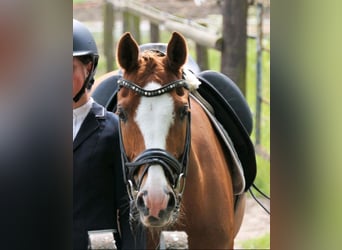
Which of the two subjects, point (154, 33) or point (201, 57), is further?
point (154, 33)

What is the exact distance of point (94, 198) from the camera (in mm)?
1876

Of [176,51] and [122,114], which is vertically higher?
[176,51]

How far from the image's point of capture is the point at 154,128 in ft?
6.23

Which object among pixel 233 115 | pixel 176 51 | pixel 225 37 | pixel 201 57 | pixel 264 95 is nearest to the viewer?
pixel 176 51

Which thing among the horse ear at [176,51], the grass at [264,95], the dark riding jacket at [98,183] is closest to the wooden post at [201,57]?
the grass at [264,95]

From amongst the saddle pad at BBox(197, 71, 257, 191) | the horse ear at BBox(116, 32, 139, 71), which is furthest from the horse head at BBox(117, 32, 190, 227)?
the saddle pad at BBox(197, 71, 257, 191)

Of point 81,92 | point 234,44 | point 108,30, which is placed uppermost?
point 81,92

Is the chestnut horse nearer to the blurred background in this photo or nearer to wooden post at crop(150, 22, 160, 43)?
the blurred background

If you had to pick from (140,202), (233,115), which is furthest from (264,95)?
(140,202)

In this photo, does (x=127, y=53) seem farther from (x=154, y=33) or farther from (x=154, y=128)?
(x=154, y=33)

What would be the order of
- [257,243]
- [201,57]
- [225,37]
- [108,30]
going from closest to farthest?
[257,243] → [225,37] → [201,57] → [108,30]

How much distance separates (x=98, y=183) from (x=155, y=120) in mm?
231
